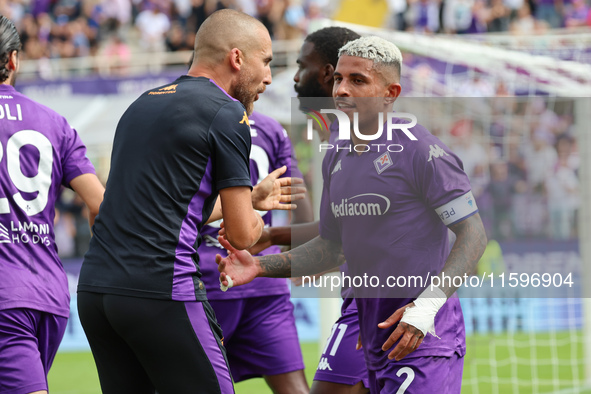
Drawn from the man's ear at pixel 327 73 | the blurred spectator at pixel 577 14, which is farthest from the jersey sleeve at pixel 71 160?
the blurred spectator at pixel 577 14

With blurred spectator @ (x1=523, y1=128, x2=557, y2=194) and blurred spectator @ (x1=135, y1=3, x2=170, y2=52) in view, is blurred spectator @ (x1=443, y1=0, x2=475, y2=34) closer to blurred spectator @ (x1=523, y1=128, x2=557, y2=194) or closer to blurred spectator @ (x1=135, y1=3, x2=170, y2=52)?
blurred spectator @ (x1=523, y1=128, x2=557, y2=194)

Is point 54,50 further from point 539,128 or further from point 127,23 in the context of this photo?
point 539,128

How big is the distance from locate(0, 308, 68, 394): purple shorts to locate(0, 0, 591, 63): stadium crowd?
12279 mm

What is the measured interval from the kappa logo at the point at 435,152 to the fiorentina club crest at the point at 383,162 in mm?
208

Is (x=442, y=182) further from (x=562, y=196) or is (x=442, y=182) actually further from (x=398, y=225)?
(x=562, y=196)

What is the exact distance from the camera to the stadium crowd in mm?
16453

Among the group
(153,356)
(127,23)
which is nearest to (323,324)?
(153,356)

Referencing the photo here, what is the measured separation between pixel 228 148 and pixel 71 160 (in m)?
1.24

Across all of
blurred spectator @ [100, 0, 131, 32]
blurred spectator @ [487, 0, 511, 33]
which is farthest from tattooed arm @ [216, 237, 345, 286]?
blurred spectator @ [100, 0, 131, 32]

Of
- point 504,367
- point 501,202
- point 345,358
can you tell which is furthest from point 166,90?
point 504,367

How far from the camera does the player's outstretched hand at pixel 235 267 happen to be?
379 centimetres

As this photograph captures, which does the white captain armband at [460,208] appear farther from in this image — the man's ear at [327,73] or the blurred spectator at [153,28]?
the blurred spectator at [153,28]

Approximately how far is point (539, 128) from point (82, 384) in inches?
283

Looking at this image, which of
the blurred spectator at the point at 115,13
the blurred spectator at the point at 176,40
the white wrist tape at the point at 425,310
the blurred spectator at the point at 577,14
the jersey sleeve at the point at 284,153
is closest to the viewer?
the white wrist tape at the point at 425,310
